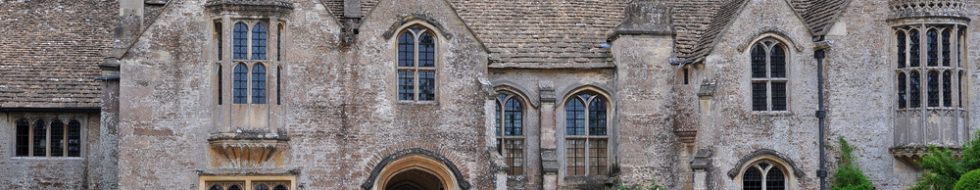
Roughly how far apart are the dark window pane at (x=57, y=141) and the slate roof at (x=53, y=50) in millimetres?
1232

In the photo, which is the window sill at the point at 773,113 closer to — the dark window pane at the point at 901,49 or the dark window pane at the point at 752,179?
the dark window pane at the point at 752,179

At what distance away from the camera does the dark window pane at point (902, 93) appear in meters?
43.7

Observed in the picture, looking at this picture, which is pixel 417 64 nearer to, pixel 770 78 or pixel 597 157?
pixel 597 157

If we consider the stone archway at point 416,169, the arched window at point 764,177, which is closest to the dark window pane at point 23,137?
the stone archway at point 416,169

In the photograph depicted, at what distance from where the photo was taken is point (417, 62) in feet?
137

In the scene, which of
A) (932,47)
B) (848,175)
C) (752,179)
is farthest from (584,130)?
(932,47)

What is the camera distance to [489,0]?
46.8 metres

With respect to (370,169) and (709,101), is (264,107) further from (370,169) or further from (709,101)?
(709,101)

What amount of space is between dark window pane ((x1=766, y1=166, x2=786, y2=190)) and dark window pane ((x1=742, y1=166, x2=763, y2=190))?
240 millimetres

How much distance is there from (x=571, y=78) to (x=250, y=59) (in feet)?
30.7

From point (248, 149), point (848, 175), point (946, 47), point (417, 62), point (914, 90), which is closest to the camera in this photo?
point (248, 149)

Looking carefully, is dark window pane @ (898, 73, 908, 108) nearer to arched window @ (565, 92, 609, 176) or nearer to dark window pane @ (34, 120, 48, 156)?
arched window @ (565, 92, 609, 176)

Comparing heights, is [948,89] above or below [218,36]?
A: below

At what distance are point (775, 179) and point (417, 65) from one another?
1067 cm
